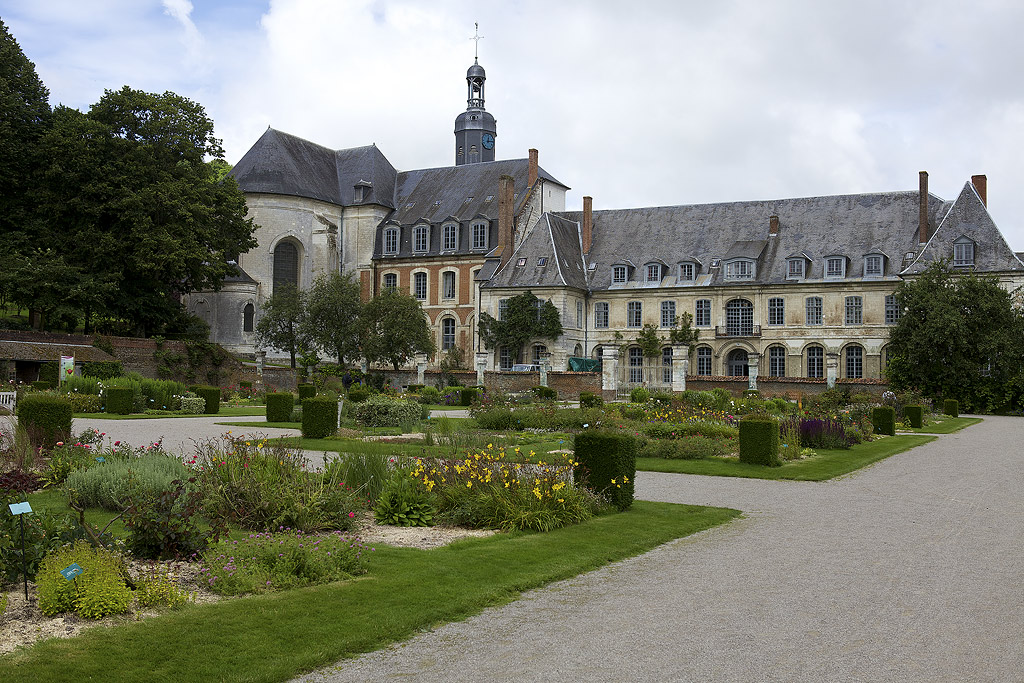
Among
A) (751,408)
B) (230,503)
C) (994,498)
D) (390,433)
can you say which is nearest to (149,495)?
(230,503)

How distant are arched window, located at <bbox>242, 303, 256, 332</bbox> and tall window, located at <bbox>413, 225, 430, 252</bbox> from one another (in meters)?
10.3

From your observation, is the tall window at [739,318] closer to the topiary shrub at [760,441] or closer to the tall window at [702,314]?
the tall window at [702,314]

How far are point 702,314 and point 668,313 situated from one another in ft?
5.85

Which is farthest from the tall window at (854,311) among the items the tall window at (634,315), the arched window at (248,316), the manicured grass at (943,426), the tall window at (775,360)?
the arched window at (248,316)

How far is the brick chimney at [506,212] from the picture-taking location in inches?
1996

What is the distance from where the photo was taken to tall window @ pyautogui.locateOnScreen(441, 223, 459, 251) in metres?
54.1

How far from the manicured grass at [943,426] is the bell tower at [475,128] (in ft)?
149

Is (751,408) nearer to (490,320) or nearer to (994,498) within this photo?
(994,498)

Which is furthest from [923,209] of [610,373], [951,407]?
[610,373]

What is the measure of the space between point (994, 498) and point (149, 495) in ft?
33.5

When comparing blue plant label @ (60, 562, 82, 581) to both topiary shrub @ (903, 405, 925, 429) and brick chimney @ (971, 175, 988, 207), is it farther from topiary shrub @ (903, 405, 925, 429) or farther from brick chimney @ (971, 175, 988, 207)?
brick chimney @ (971, 175, 988, 207)

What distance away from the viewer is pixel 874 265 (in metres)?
44.7

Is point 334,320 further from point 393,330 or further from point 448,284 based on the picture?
point 448,284

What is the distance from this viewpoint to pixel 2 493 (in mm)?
8508
